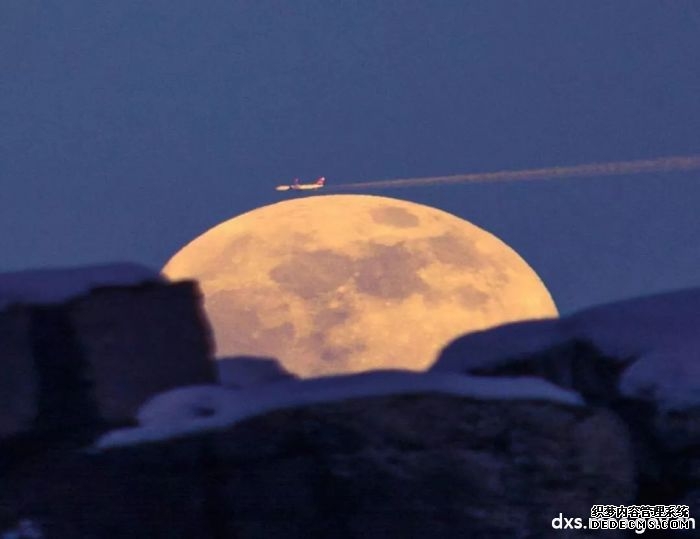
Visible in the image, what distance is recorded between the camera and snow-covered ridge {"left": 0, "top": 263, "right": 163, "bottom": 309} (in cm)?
445

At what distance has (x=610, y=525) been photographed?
3947 millimetres

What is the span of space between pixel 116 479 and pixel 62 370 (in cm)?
78

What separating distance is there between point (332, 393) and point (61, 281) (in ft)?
4.74

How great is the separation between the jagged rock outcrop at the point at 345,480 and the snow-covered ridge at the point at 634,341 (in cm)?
77

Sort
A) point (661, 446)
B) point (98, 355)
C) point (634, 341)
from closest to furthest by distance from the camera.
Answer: point (661, 446) < point (98, 355) < point (634, 341)

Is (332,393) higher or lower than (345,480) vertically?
higher

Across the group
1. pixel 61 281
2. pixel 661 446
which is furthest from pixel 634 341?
pixel 61 281

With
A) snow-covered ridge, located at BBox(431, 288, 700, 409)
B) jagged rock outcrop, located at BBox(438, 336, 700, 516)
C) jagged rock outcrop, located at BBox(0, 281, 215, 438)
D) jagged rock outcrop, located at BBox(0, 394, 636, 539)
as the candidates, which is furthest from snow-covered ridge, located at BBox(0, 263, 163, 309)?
jagged rock outcrop, located at BBox(438, 336, 700, 516)

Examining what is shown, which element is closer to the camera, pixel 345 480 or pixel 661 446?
pixel 345 480

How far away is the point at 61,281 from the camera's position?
462 centimetres

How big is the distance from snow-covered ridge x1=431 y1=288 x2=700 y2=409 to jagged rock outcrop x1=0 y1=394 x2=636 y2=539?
774 mm

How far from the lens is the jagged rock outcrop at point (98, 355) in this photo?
4367mm

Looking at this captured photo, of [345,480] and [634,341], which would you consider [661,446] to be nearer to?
[634,341]

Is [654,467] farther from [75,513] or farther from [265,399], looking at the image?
[75,513]
